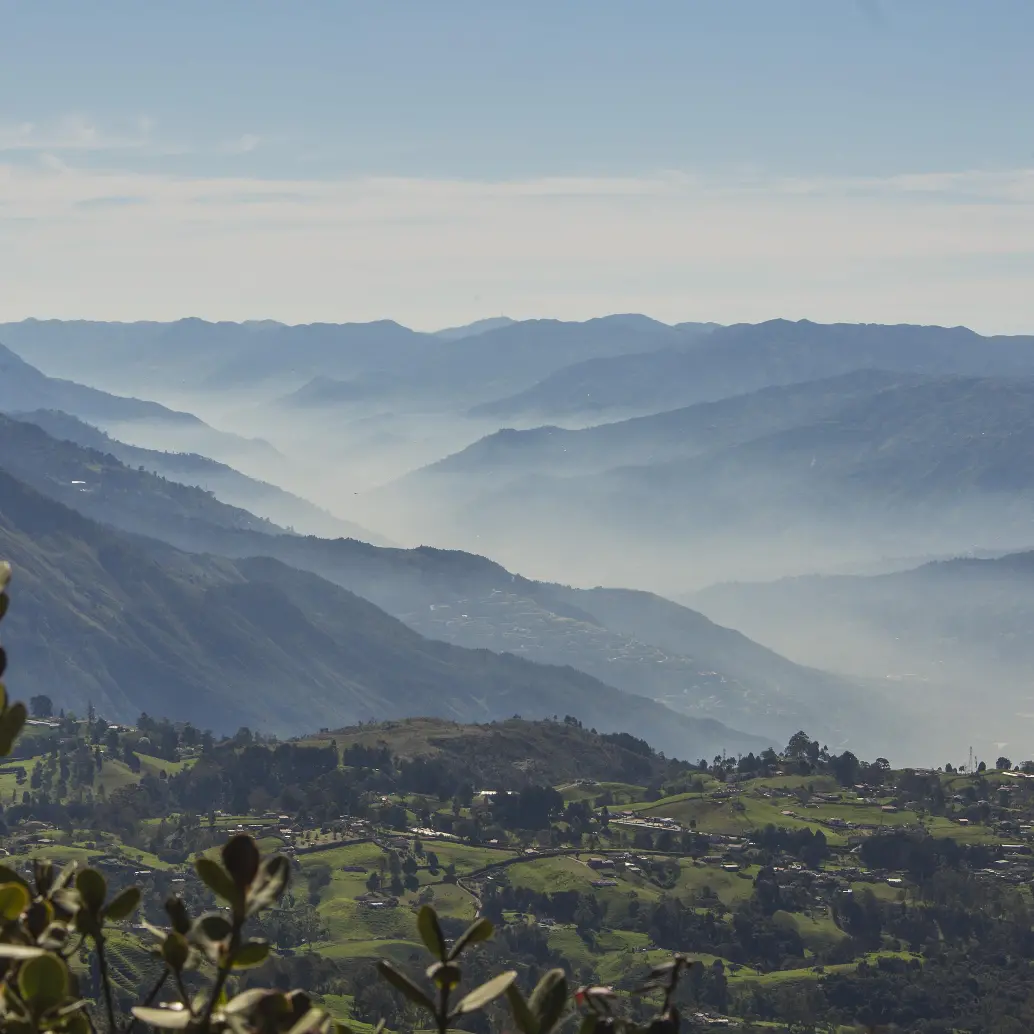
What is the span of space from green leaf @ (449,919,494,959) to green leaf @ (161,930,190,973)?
1.55 metres

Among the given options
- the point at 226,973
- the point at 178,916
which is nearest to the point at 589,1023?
the point at 226,973

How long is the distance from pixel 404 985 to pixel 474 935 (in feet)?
2.05

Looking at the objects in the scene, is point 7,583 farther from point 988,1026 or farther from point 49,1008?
point 988,1026

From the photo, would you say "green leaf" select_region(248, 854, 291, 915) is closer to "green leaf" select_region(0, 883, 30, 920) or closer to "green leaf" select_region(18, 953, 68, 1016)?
"green leaf" select_region(18, 953, 68, 1016)

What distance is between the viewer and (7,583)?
866 centimetres

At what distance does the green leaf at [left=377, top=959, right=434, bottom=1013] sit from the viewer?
7.91m

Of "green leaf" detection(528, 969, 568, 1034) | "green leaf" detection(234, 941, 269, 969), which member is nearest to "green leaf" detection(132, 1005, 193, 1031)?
"green leaf" detection(234, 941, 269, 969)

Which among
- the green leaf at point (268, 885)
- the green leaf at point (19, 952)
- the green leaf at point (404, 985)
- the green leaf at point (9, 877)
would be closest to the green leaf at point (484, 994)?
the green leaf at point (404, 985)

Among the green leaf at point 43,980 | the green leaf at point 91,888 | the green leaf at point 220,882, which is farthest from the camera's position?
the green leaf at point 91,888

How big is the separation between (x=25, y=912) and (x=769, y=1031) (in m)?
179

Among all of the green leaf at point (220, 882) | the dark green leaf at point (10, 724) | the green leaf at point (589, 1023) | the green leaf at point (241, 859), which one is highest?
the dark green leaf at point (10, 724)

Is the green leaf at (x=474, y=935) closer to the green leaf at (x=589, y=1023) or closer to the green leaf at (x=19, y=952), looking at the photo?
the green leaf at (x=589, y=1023)

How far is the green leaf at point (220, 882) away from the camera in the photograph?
25.9 feet

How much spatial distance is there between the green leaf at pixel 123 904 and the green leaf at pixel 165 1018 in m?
1.15
